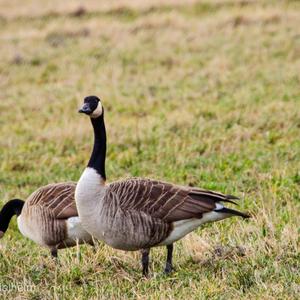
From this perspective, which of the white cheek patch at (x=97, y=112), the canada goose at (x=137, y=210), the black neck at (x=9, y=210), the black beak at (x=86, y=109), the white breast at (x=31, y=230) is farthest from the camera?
the black neck at (x=9, y=210)

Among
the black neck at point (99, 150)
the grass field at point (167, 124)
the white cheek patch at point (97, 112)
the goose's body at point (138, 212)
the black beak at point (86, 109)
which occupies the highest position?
the black beak at point (86, 109)

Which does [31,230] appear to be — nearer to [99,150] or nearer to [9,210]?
[9,210]

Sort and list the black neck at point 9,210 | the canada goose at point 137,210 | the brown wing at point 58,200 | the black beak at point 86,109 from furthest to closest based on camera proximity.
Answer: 1. the black neck at point 9,210
2. the brown wing at point 58,200
3. the black beak at point 86,109
4. the canada goose at point 137,210

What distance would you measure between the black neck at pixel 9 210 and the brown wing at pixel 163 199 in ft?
6.24

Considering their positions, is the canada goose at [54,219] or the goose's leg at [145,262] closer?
the goose's leg at [145,262]

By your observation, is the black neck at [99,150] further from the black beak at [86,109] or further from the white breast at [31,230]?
the white breast at [31,230]

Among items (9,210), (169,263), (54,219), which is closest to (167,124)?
(9,210)

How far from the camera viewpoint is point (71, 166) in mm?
11727

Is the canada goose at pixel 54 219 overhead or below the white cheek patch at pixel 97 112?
below

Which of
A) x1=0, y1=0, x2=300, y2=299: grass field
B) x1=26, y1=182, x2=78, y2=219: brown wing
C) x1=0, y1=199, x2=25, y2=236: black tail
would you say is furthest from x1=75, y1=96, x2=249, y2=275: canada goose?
x1=0, y1=199, x2=25, y2=236: black tail

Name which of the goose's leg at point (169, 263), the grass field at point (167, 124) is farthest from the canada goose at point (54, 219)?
the goose's leg at point (169, 263)

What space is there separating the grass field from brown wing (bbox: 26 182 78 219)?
0.43 m

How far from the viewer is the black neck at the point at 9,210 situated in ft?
26.5

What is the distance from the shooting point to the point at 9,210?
8.13 metres
